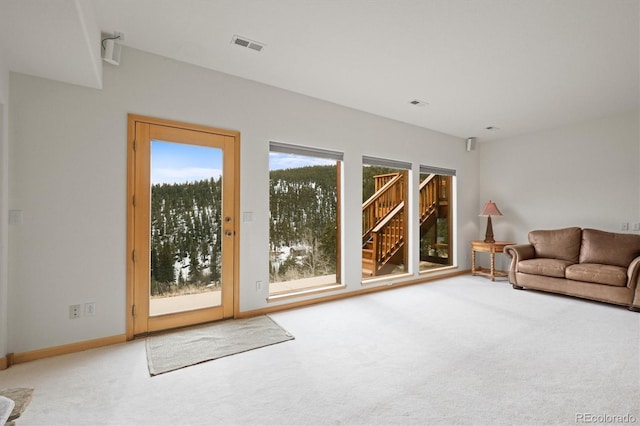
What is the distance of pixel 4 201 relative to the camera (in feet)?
7.71

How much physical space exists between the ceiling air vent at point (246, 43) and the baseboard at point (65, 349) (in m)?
2.79

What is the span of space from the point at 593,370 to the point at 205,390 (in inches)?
109

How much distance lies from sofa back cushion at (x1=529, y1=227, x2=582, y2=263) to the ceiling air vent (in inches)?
197

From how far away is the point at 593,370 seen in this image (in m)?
2.32

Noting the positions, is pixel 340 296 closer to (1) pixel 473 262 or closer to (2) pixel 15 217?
(1) pixel 473 262

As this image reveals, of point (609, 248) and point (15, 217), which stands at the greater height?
point (15, 217)

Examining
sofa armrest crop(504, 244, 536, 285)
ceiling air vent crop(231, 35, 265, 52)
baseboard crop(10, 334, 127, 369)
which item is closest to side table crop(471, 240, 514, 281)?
sofa armrest crop(504, 244, 536, 285)

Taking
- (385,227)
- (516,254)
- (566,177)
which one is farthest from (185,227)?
(566,177)

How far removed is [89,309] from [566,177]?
667 centimetres

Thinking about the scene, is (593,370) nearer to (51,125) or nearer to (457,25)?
(457,25)

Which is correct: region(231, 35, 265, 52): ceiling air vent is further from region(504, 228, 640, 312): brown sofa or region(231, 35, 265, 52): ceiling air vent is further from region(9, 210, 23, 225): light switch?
region(504, 228, 640, 312): brown sofa

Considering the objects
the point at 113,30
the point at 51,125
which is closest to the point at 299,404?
the point at 51,125

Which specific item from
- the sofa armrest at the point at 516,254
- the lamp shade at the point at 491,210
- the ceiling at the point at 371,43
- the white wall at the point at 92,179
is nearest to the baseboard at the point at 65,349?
the white wall at the point at 92,179

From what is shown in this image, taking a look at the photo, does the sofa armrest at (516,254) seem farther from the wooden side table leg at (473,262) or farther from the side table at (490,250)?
the wooden side table leg at (473,262)
